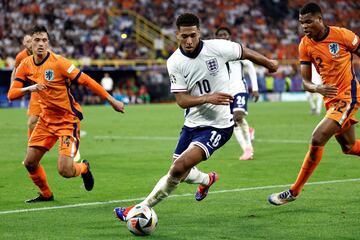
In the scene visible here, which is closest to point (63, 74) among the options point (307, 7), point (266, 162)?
point (307, 7)

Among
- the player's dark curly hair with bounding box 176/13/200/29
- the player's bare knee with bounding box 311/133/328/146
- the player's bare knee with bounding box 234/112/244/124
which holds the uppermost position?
the player's dark curly hair with bounding box 176/13/200/29

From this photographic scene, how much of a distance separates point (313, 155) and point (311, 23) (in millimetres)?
1651

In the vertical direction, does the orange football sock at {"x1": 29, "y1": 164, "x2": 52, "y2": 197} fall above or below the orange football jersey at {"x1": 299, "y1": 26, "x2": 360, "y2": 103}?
below

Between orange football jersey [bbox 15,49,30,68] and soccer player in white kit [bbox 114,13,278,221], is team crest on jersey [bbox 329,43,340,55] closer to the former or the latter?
soccer player in white kit [bbox 114,13,278,221]

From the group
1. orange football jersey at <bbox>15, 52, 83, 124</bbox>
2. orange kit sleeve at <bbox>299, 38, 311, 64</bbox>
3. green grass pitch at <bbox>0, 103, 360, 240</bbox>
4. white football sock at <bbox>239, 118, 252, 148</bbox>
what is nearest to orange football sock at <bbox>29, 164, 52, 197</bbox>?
green grass pitch at <bbox>0, 103, 360, 240</bbox>

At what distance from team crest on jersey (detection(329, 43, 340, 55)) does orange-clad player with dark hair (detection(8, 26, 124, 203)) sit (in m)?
3.15

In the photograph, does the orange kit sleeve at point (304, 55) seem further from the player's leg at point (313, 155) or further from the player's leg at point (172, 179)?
the player's leg at point (172, 179)

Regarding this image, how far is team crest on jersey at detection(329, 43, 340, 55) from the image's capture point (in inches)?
411

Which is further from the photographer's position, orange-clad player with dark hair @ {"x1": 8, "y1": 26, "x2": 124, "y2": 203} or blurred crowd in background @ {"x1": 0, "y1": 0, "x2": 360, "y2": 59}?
blurred crowd in background @ {"x1": 0, "y1": 0, "x2": 360, "y2": 59}

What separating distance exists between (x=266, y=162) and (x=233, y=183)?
325 centimetres

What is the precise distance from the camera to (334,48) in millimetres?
10438

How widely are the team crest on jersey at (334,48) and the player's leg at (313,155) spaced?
0.88 meters

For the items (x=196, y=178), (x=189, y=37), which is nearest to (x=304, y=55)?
(x=196, y=178)

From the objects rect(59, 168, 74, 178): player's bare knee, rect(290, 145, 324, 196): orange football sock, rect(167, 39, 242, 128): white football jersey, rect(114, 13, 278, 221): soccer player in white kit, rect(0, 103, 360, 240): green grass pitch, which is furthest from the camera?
rect(59, 168, 74, 178): player's bare knee
